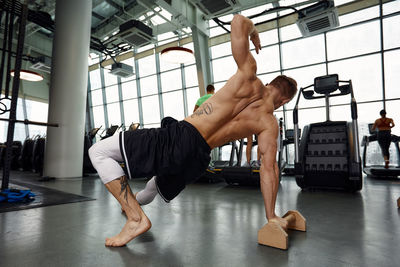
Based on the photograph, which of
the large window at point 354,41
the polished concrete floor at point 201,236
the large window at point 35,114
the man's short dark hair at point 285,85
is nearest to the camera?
the polished concrete floor at point 201,236

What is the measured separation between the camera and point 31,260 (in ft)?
3.95

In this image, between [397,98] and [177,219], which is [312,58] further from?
[177,219]

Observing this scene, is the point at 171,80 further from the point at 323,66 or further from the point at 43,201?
the point at 43,201

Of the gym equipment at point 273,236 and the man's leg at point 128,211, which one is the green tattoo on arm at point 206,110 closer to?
the man's leg at point 128,211

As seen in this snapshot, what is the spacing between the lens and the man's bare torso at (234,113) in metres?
1.51

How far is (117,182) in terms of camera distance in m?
1.44

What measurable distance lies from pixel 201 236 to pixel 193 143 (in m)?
0.62

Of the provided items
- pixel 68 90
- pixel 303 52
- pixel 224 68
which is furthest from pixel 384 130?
pixel 68 90

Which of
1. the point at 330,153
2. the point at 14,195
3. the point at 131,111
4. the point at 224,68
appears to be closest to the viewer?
the point at 14,195

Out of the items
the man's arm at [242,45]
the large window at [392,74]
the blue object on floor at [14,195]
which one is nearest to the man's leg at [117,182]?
the man's arm at [242,45]

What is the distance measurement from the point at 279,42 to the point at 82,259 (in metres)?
8.30

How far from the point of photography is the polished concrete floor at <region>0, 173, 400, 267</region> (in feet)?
3.94

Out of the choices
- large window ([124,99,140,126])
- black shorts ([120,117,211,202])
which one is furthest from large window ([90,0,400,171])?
black shorts ([120,117,211,202])

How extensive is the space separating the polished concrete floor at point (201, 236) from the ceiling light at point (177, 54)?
3772mm
